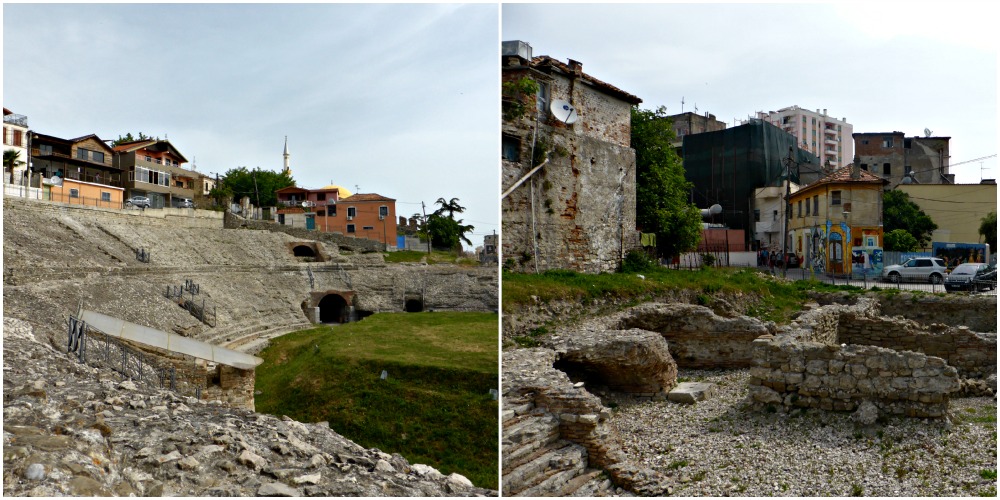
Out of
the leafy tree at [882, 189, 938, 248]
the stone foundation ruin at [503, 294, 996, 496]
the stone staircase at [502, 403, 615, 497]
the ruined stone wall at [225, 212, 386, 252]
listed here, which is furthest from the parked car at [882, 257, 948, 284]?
the ruined stone wall at [225, 212, 386, 252]

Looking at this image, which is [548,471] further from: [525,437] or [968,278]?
[968,278]

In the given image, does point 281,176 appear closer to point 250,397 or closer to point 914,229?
point 250,397

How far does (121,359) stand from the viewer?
25.3 ft

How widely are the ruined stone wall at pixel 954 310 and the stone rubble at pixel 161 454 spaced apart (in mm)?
9769

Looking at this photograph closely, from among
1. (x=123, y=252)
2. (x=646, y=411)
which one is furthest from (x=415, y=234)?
(x=646, y=411)

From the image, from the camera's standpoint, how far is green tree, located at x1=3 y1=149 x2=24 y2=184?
19.3 metres

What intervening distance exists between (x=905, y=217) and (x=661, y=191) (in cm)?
421

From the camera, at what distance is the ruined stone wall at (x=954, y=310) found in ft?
32.8

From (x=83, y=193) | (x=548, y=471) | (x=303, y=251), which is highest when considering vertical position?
(x=83, y=193)

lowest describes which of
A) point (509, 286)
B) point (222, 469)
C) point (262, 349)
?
point (262, 349)

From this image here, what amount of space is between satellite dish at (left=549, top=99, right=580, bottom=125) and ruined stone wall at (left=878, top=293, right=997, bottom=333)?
809 cm

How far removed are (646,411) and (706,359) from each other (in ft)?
8.62

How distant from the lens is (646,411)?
5.51 meters

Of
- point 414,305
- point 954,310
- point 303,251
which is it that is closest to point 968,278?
point 954,310
